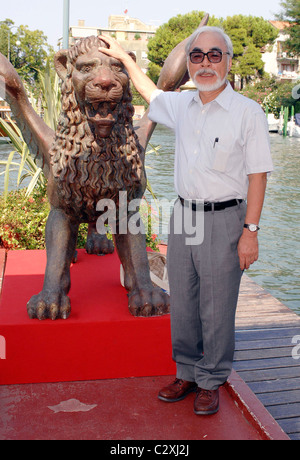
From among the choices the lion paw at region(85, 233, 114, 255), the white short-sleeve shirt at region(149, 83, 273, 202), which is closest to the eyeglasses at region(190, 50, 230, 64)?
the white short-sleeve shirt at region(149, 83, 273, 202)

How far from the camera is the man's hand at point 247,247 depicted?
1918mm

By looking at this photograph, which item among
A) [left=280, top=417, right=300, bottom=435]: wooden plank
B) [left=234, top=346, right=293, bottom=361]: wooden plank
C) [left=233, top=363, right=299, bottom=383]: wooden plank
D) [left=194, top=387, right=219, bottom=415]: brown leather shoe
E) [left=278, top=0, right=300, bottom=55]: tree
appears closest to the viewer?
[left=194, top=387, right=219, bottom=415]: brown leather shoe

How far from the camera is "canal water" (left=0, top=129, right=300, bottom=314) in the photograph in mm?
5988

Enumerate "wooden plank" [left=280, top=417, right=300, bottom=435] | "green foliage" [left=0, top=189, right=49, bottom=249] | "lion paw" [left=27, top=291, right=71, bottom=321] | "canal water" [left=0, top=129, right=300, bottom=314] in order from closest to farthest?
"lion paw" [left=27, top=291, right=71, bottom=321] → "wooden plank" [left=280, top=417, right=300, bottom=435] → "green foliage" [left=0, top=189, right=49, bottom=249] → "canal water" [left=0, top=129, right=300, bottom=314]

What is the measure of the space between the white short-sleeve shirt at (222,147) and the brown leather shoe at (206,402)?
794 mm

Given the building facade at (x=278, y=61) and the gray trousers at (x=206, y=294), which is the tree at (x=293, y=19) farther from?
the gray trousers at (x=206, y=294)

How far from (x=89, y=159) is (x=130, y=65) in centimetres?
43

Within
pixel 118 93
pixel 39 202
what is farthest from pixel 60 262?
pixel 39 202

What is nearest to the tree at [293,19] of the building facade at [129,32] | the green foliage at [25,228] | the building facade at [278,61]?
the building facade at [278,61]

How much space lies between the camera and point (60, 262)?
2.36 m

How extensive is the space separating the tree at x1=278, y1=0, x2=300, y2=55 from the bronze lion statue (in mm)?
33966

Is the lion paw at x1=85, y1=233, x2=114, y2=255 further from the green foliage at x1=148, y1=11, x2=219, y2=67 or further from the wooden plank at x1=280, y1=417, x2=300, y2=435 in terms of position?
the green foliage at x1=148, y1=11, x2=219, y2=67

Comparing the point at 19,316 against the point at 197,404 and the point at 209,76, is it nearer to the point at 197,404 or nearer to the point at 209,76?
the point at 197,404
